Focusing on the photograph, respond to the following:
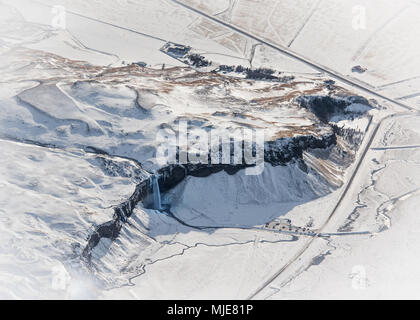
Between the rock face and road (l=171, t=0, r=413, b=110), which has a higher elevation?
road (l=171, t=0, r=413, b=110)

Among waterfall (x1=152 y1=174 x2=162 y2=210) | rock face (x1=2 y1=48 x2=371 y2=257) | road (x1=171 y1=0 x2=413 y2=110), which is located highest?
road (x1=171 y1=0 x2=413 y2=110)

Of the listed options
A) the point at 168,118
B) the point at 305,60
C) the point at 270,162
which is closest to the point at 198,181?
the point at 270,162

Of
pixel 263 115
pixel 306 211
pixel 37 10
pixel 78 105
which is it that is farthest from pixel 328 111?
pixel 37 10

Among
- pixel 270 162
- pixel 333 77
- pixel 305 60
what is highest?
pixel 305 60

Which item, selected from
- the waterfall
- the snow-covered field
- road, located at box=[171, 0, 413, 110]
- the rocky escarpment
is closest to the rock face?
the rocky escarpment

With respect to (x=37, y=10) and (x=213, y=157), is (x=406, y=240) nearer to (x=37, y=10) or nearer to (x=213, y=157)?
(x=213, y=157)

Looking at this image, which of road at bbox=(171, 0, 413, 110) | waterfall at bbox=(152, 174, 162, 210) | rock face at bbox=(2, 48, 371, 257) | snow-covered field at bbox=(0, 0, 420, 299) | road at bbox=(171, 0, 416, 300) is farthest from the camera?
road at bbox=(171, 0, 413, 110)

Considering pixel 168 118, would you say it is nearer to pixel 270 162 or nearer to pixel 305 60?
pixel 270 162

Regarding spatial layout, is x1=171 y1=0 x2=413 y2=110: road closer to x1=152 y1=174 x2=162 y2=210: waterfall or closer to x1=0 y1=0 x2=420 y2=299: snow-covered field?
Answer: x1=0 y1=0 x2=420 y2=299: snow-covered field
